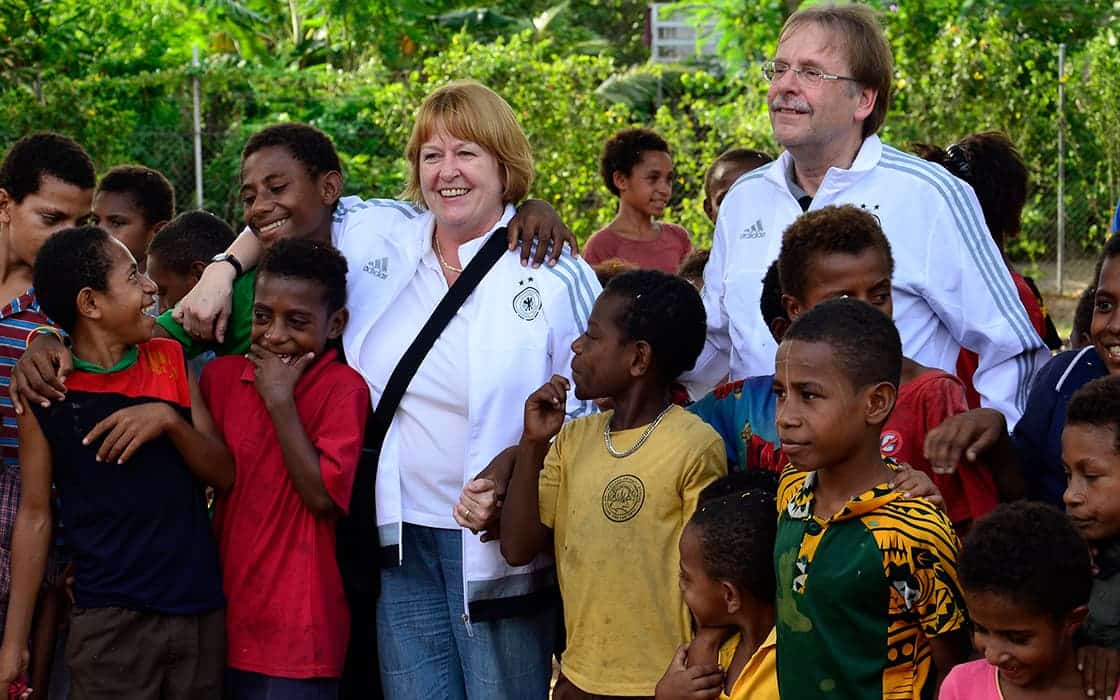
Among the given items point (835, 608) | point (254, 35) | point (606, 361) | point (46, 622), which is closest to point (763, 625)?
point (835, 608)

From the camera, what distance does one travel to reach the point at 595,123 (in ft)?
39.7

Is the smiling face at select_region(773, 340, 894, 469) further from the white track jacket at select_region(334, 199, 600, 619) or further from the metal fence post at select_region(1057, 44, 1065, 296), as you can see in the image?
the metal fence post at select_region(1057, 44, 1065, 296)

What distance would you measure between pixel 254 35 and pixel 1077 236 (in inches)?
420

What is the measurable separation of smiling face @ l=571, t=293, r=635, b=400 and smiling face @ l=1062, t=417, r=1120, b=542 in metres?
1.14

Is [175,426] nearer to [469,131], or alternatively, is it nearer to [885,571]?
[469,131]

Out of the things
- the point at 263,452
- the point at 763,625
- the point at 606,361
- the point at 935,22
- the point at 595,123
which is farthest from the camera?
the point at 935,22

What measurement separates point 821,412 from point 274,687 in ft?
5.74

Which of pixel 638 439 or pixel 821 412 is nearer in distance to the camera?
pixel 821 412

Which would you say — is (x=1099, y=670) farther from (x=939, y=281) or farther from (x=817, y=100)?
(x=817, y=100)

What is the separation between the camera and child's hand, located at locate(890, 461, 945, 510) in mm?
3006

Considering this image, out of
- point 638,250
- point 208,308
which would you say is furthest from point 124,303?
point 638,250

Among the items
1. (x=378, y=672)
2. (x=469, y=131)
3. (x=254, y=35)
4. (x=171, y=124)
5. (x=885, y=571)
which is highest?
(x=254, y=35)

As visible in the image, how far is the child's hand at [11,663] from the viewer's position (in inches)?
153

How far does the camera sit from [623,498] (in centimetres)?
353
